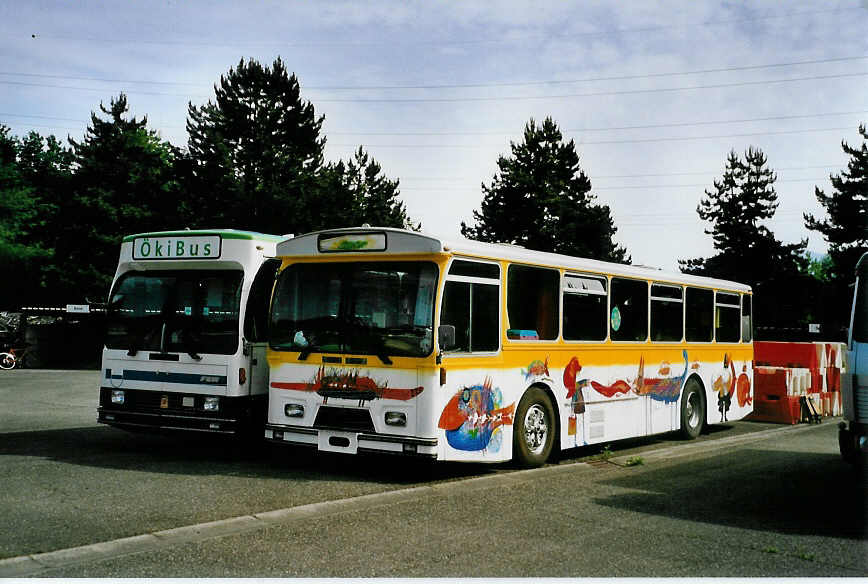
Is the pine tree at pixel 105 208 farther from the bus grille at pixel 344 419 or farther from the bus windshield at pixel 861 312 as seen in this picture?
the bus windshield at pixel 861 312

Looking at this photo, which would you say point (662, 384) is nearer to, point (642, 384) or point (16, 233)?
point (642, 384)

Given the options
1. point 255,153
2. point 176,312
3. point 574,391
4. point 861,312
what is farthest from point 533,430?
point 255,153

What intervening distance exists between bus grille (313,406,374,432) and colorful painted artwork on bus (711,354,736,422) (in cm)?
858

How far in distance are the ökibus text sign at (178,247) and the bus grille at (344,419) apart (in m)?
2.69

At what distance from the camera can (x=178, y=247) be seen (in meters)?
11.9

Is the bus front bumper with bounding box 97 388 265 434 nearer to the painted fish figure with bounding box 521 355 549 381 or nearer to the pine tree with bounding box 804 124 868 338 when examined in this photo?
the painted fish figure with bounding box 521 355 549 381

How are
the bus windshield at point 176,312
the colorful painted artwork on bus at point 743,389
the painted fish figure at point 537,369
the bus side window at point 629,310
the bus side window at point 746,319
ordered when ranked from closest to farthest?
the painted fish figure at point 537,369 < the bus windshield at point 176,312 < the bus side window at point 629,310 < the colorful painted artwork on bus at point 743,389 < the bus side window at point 746,319

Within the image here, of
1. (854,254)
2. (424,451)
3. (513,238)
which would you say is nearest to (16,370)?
(424,451)

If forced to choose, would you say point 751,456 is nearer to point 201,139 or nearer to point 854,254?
point 201,139

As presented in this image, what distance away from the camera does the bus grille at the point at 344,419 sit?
10336 mm

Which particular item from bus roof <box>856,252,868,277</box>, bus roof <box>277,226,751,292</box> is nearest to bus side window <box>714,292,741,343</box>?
bus roof <box>277,226,751,292</box>

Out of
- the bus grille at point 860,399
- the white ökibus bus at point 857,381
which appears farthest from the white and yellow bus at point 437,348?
the bus grille at point 860,399

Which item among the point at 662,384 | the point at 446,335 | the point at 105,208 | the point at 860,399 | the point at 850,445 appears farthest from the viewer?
the point at 105,208

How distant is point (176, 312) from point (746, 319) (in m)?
11.5
